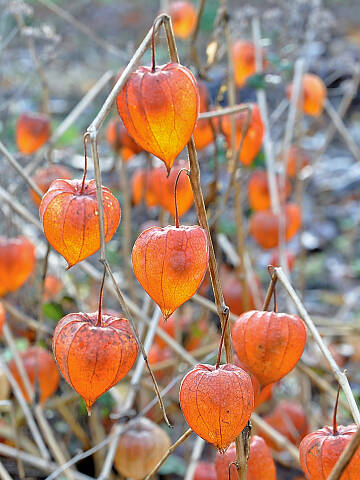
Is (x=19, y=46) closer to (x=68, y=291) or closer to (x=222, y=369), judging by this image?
(x=68, y=291)

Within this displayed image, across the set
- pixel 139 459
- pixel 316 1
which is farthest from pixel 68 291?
pixel 316 1

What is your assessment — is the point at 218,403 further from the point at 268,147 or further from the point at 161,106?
the point at 268,147

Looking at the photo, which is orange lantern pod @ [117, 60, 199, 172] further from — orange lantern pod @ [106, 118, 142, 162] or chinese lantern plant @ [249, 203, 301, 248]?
chinese lantern plant @ [249, 203, 301, 248]

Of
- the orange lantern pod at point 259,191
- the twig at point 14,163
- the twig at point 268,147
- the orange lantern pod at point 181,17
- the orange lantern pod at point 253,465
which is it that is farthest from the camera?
the orange lantern pod at point 181,17

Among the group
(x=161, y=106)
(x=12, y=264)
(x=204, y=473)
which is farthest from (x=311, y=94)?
(x=161, y=106)

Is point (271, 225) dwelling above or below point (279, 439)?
above

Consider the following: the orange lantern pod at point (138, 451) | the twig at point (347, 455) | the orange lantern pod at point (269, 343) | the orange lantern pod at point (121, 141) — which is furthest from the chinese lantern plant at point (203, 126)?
the twig at point (347, 455)

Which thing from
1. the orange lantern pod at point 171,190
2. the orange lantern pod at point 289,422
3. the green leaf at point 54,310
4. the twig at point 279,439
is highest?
the orange lantern pod at point 171,190

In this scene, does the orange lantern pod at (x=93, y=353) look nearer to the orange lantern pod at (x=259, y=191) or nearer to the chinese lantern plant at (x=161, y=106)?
the chinese lantern plant at (x=161, y=106)
